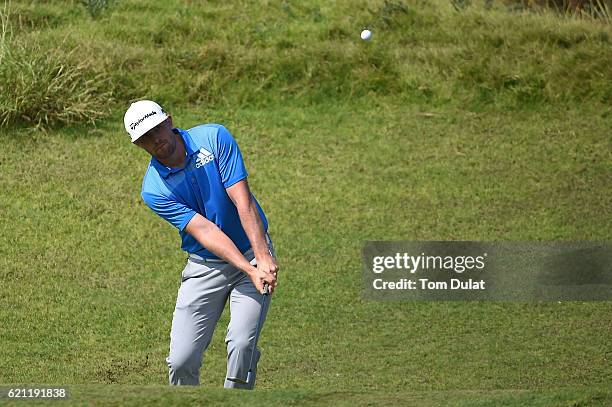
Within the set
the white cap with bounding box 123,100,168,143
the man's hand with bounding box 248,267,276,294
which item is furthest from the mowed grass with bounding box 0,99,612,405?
the white cap with bounding box 123,100,168,143

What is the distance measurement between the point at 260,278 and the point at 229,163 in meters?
0.69

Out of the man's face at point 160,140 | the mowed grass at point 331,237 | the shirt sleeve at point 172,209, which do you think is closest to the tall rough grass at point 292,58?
the mowed grass at point 331,237

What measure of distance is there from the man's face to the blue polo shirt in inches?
5.1

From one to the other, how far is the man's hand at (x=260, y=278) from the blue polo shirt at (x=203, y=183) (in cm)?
42

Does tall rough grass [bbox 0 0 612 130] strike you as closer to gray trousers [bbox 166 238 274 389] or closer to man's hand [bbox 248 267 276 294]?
gray trousers [bbox 166 238 274 389]

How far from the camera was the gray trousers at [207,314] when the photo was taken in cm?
729

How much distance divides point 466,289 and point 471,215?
1.32 m

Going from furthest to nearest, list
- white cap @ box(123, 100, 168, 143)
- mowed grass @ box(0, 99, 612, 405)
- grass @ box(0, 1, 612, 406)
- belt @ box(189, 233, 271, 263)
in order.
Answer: grass @ box(0, 1, 612, 406), mowed grass @ box(0, 99, 612, 405), belt @ box(189, 233, 271, 263), white cap @ box(123, 100, 168, 143)

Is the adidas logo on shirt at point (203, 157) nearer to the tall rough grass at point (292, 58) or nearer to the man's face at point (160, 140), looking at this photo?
the man's face at point (160, 140)

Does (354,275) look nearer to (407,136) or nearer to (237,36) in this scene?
(407,136)

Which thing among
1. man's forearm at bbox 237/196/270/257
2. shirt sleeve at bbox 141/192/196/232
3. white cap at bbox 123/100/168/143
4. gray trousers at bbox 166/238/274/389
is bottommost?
gray trousers at bbox 166/238/274/389

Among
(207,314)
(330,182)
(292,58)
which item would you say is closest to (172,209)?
(207,314)

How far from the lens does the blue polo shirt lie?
735cm

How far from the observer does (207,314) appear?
7.55 meters
